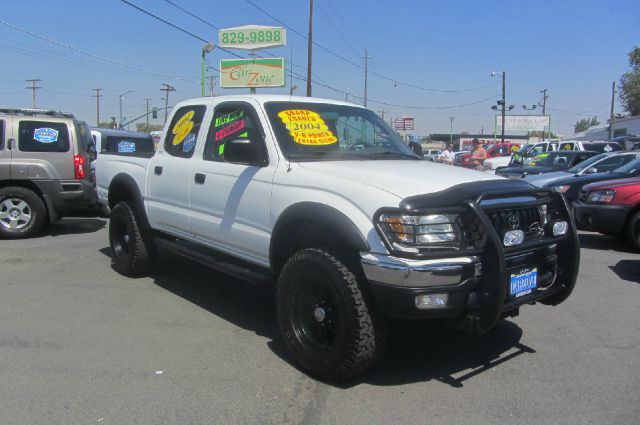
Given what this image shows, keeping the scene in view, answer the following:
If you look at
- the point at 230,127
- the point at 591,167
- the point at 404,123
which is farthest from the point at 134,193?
the point at 404,123

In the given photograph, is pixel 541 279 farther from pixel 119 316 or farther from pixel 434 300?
pixel 119 316

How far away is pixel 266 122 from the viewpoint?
4.55 metres

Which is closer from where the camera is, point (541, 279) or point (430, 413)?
point (430, 413)

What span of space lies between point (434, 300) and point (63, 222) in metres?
9.54

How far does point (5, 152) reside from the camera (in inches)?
344

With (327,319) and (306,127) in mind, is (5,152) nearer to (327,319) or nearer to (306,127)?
(306,127)

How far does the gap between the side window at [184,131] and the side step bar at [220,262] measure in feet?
2.90

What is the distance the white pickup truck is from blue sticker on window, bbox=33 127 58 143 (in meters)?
4.41

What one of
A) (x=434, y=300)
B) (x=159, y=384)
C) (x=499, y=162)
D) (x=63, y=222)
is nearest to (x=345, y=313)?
(x=434, y=300)

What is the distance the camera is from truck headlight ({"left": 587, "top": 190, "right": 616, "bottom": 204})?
8102 mm

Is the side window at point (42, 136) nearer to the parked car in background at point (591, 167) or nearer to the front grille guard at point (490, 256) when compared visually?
the front grille guard at point (490, 256)

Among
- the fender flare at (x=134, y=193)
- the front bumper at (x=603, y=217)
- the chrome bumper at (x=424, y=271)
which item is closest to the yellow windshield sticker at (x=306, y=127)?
the chrome bumper at (x=424, y=271)

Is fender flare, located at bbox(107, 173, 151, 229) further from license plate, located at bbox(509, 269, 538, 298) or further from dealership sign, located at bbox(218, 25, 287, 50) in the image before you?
dealership sign, located at bbox(218, 25, 287, 50)

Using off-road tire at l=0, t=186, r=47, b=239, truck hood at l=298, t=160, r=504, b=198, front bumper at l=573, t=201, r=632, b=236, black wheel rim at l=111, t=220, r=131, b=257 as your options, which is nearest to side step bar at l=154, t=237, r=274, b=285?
black wheel rim at l=111, t=220, r=131, b=257
